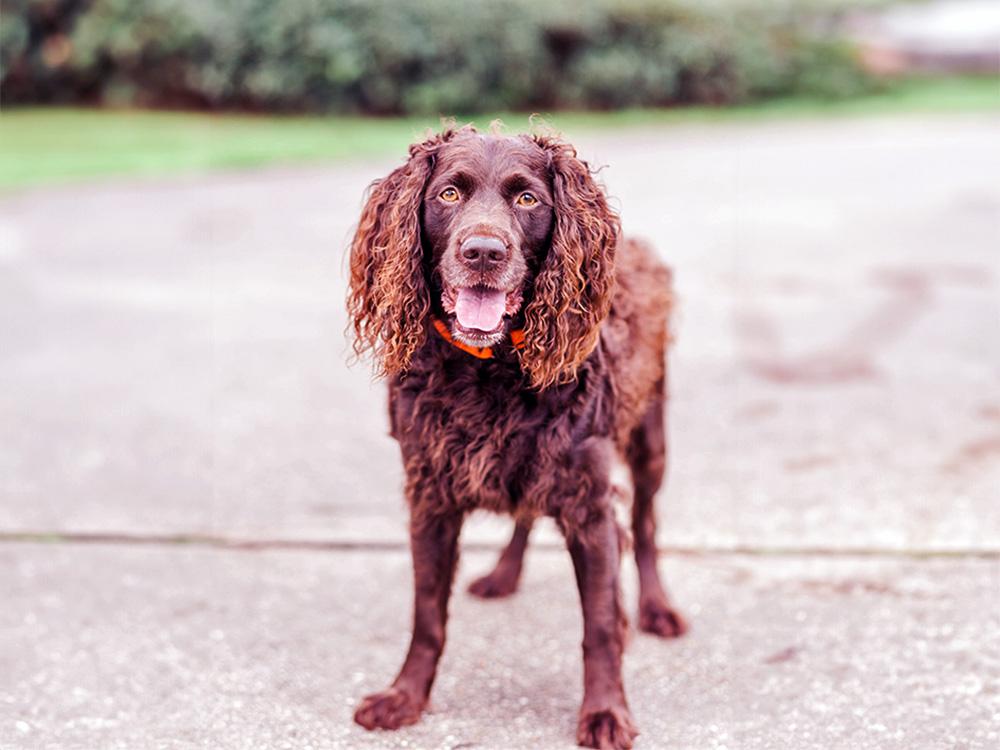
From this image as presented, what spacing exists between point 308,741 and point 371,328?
3.67ft

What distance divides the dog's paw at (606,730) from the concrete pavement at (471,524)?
0.06 m

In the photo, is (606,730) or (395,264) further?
(606,730)

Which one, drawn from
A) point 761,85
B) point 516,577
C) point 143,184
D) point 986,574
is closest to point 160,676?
point 516,577

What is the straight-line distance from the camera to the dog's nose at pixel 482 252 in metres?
3.21

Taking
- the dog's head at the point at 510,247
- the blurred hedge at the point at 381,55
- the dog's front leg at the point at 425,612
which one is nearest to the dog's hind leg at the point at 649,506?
the dog's front leg at the point at 425,612

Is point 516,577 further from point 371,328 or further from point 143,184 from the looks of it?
point 143,184

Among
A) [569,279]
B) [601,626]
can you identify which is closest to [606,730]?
[601,626]

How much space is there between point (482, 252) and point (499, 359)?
0.38 meters

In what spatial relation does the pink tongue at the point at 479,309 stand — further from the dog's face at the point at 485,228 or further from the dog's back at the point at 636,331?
the dog's back at the point at 636,331

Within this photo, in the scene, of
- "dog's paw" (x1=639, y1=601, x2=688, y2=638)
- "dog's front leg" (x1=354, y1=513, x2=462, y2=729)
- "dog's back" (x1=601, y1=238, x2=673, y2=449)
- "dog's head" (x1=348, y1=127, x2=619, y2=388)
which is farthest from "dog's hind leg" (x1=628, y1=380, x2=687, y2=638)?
"dog's head" (x1=348, y1=127, x2=619, y2=388)

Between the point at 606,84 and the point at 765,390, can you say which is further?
the point at 606,84

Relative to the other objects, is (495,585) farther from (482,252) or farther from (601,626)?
(482,252)

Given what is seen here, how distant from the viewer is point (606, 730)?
141 inches

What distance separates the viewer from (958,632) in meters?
4.16
